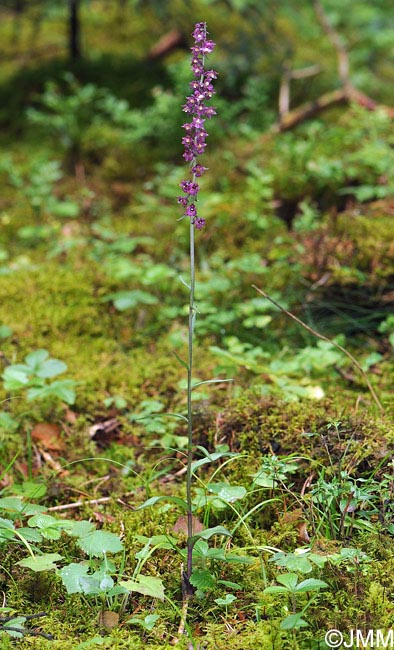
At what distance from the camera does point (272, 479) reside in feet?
6.97

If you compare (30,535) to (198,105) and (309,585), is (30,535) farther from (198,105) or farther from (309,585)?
(198,105)

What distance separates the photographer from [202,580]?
6.00ft

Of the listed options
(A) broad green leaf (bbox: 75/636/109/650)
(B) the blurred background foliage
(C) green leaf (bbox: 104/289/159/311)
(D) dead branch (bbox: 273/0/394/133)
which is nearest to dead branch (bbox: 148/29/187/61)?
(B) the blurred background foliage

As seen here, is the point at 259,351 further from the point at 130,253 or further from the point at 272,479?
the point at 130,253

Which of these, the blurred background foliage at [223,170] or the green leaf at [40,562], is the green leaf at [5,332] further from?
the green leaf at [40,562]

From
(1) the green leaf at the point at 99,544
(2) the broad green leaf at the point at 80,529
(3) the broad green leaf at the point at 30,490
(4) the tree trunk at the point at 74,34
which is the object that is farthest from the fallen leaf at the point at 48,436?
(4) the tree trunk at the point at 74,34

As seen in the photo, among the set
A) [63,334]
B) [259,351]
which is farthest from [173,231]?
[259,351]

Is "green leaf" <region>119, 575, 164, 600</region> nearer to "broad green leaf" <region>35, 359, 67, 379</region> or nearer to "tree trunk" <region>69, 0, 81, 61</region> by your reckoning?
"broad green leaf" <region>35, 359, 67, 379</region>

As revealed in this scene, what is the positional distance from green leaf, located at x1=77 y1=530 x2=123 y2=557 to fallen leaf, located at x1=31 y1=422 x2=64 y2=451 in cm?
83

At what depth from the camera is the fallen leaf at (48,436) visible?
270cm

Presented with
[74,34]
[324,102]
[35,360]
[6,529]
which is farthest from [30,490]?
[74,34]

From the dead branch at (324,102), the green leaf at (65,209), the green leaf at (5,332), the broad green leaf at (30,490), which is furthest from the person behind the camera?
the dead branch at (324,102)

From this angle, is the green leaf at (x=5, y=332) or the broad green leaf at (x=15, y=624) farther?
the green leaf at (x=5, y=332)

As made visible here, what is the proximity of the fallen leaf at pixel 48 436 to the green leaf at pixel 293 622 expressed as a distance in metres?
1.37
